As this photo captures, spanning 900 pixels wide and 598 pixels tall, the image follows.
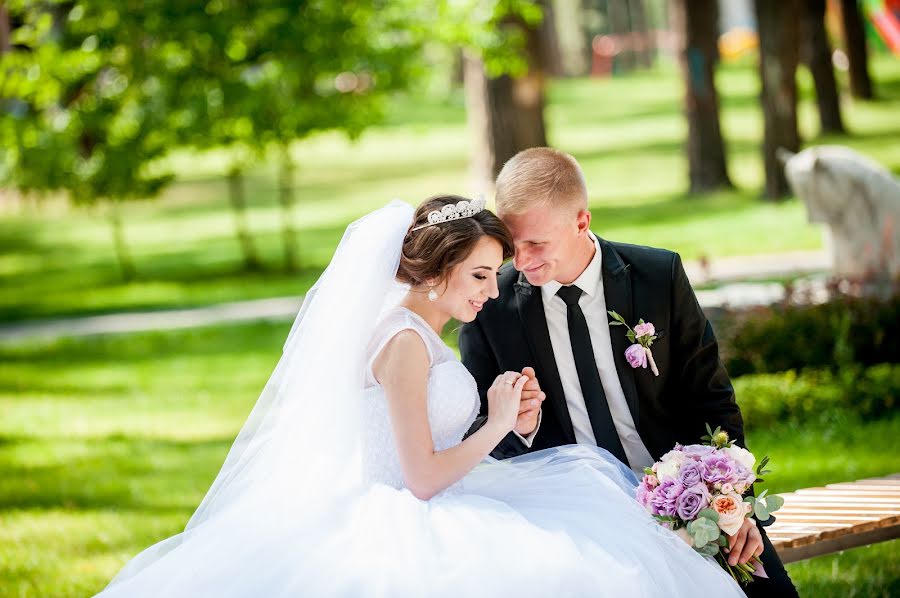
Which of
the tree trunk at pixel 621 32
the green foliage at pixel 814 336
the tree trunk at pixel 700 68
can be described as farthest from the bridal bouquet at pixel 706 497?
the tree trunk at pixel 621 32

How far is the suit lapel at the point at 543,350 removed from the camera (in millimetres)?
4527

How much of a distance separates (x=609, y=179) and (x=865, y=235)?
45.6ft

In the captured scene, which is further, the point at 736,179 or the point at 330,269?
the point at 736,179

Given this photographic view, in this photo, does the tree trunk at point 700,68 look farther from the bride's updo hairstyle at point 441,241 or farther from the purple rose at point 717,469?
the purple rose at point 717,469

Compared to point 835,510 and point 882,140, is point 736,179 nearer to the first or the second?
point 882,140

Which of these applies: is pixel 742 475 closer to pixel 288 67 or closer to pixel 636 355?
pixel 636 355

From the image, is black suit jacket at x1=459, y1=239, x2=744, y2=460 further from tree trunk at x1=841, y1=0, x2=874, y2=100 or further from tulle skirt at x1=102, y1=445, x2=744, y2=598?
tree trunk at x1=841, y1=0, x2=874, y2=100

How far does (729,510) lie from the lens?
3.82 meters

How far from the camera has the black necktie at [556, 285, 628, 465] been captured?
446 centimetres

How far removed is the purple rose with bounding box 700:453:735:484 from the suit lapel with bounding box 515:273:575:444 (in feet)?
2.43

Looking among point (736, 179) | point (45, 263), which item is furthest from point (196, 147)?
point (736, 179)

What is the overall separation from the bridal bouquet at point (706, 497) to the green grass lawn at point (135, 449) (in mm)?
1835

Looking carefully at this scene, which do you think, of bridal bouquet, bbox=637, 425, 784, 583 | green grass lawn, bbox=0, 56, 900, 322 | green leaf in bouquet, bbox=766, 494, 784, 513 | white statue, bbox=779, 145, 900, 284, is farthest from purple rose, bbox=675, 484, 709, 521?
green grass lawn, bbox=0, 56, 900, 322

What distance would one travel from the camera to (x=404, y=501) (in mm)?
3930
